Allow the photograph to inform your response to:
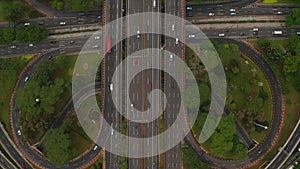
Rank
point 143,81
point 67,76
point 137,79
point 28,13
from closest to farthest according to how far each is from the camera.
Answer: point 143,81, point 137,79, point 67,76, point 28,13

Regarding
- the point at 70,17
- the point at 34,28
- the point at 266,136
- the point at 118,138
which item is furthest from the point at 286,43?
the point at 34,28

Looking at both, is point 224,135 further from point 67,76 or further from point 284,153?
point 67,76

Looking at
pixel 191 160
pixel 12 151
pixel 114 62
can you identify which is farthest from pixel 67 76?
pixel 191 160

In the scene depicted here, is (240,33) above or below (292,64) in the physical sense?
above

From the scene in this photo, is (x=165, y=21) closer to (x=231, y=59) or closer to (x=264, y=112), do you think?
(x=231, y=59)

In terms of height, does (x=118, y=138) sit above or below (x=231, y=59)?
below

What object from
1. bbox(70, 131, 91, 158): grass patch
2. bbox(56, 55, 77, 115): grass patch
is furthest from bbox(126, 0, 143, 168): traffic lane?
bbox(56, 55, 77, 115): grass patch
